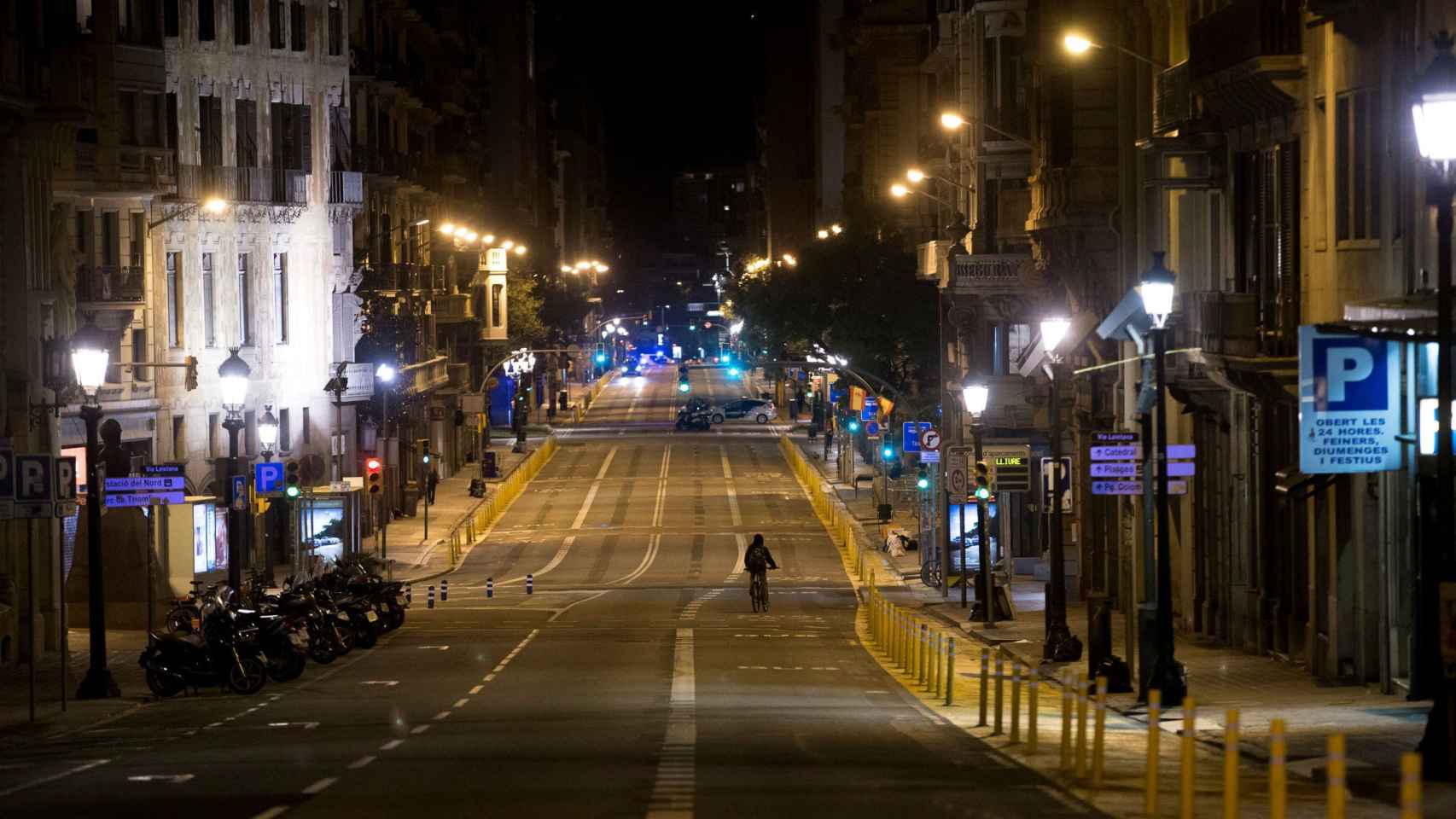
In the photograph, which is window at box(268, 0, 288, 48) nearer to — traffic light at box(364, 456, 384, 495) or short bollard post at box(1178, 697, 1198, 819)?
traffic light at box(364, 456, 384, 495)

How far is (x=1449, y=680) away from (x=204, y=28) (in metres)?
49.3

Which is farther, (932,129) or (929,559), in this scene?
(932,129)

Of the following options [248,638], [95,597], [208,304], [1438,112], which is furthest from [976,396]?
[1438,112]

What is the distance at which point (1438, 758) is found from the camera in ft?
52.3

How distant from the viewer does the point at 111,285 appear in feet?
161

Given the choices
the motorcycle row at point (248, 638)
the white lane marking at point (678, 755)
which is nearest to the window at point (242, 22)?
the motorcycle row at point (248, 638)

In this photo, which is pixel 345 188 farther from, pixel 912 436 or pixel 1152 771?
pixel 1152 771

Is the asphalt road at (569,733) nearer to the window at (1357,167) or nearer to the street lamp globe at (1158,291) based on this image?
the street lamp globe at (1158,291)

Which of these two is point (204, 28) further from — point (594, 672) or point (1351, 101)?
point (1351, 101)

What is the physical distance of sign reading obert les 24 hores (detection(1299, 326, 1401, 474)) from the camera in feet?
65.1

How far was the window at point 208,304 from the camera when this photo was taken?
57.9 m

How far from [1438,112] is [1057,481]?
78.7ft

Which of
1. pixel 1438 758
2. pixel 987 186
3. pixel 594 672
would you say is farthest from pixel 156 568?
pixel 1438 758

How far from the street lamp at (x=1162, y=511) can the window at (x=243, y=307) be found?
39.5 meters
